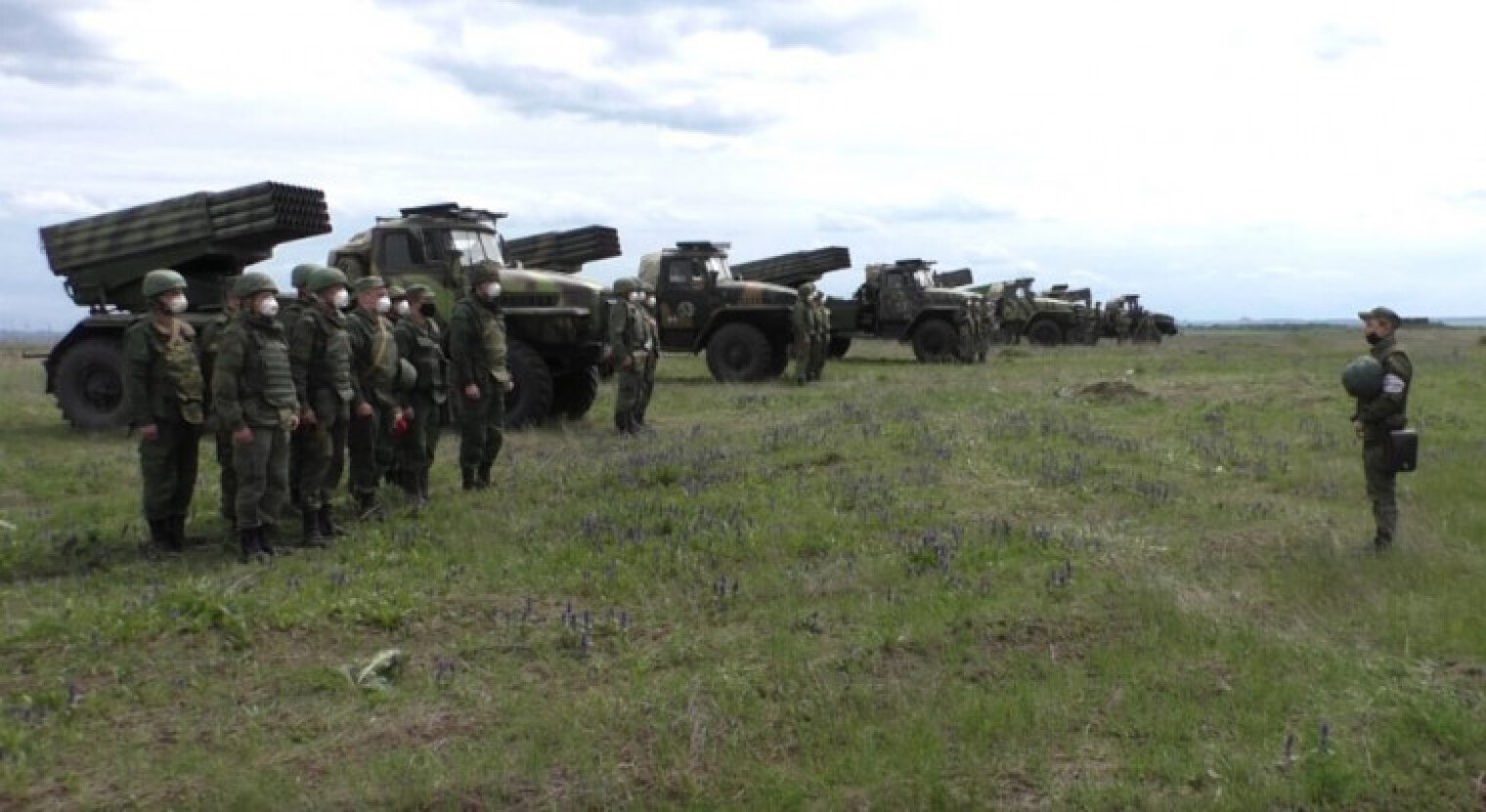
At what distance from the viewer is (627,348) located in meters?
11.7

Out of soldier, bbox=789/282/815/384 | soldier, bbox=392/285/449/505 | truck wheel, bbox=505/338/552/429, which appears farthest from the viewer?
soldier, bbox=789/282/815/384

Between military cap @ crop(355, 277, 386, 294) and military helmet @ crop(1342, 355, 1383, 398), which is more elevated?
military cap @ crop(355, 277, 386, 294)

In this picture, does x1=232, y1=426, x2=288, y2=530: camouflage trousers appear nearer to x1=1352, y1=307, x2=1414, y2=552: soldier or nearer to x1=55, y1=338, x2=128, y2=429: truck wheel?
x1=1352, y1=307, x2=1414, y2=552: soldier

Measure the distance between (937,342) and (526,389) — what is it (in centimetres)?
1384

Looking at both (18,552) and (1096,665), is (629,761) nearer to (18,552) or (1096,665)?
→ (1096,665)

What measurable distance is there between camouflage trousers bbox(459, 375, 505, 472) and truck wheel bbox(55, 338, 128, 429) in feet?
18.3

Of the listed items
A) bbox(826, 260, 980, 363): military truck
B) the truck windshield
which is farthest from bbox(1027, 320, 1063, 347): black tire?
the truck windshield

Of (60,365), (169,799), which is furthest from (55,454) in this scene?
(169,799)

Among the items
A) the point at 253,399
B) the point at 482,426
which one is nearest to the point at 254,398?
the point at 253,399

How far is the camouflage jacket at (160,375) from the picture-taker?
6.93 m

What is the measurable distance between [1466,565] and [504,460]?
23.1 ft

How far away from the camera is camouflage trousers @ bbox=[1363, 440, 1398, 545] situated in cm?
684

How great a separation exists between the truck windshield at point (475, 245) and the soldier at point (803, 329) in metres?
5.66

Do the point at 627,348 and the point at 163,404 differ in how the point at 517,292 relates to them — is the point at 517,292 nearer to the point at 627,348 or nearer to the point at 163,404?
the point at 627,348
